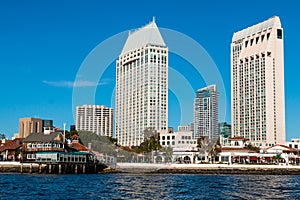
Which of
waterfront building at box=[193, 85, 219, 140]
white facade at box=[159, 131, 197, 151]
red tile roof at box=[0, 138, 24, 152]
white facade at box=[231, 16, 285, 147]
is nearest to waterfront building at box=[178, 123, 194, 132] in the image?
waterfront building at box=[193, 85, 219, 140]

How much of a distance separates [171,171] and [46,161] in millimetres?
23948

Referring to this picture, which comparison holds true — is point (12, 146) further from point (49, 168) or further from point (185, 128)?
point (185, 128)

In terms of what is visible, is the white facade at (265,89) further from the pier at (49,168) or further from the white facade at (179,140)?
the pier at (49,168)

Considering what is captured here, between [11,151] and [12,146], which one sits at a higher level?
[12,146]

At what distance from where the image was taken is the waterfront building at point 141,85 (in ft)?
436

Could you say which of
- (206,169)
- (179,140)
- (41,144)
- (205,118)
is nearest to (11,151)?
(41,144)

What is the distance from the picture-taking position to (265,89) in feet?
610

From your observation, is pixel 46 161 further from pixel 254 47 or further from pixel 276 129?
pixel 254 47

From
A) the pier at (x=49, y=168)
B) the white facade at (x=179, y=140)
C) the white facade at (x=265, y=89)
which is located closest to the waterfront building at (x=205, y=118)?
the white facade at (x=179, y=140)

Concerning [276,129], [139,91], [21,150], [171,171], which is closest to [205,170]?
[171,171]

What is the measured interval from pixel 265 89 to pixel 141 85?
181ft

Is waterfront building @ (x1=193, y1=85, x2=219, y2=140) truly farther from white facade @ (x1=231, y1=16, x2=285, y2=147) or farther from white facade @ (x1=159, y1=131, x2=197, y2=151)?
white facade @ (x1=231, y1=16, x2=285, y2=147)

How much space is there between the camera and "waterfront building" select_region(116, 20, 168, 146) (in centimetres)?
13275

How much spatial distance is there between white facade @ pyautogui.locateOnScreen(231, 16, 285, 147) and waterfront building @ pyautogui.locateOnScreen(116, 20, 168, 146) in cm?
3613
